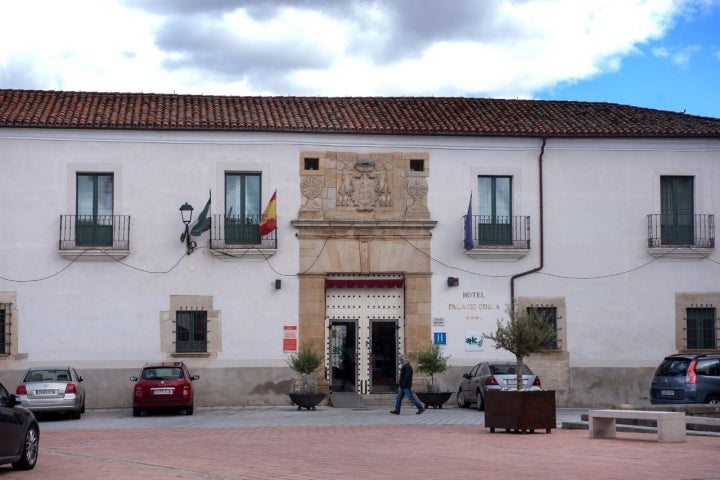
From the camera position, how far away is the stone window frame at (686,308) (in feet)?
109

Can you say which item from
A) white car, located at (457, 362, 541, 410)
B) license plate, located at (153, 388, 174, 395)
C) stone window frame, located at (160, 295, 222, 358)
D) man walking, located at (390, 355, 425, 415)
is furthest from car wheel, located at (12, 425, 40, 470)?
stone window frame, located at (160, 295, 222, 358)

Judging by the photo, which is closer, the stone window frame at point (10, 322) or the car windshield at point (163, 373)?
the car windshield at point (163, 373)

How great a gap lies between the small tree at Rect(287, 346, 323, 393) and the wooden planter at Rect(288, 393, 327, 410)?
41cm

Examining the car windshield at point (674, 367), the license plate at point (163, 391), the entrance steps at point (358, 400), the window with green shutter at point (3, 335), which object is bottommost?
the entrance steps at point (358, 400)

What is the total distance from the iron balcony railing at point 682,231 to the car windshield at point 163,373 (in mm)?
13805

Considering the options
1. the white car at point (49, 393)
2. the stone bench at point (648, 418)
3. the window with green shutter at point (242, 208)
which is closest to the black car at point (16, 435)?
the stone bench at point (648, 418)

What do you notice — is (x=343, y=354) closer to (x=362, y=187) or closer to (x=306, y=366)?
(x=306, y=366)

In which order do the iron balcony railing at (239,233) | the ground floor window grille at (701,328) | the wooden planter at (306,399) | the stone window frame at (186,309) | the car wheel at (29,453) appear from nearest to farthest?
the car wheel at (29,453) → the wooden planter at (306,399) → the stone window frame at (186,309) → the iron balcony railing at (239,233) → the ground floor window grille at (701,328)

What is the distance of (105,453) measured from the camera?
18.4 metres

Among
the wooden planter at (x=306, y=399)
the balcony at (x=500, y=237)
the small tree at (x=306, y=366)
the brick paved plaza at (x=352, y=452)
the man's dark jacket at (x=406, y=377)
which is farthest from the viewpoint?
the balcony at (x=500, y=237)

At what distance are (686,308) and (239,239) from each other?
1285cm

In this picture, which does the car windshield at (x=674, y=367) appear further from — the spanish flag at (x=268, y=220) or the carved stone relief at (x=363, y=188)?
the spanish flag at (x=268, y=220)

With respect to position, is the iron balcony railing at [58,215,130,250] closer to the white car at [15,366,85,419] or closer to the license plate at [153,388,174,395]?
the white car at [15,366,85,419]

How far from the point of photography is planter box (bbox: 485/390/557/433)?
2188cm
